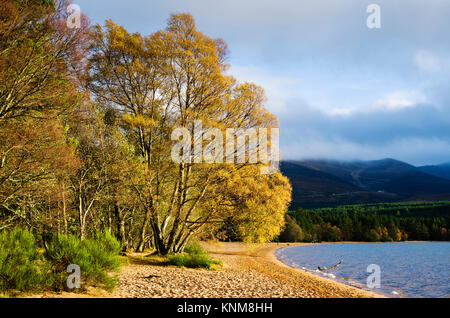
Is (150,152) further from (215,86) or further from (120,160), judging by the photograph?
(215,86)

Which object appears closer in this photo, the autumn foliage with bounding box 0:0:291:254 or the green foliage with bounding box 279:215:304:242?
the autumn foliage with bounding box 0:0:291:254

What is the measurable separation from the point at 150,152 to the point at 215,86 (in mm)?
6747

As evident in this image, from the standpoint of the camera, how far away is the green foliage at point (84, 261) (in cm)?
969

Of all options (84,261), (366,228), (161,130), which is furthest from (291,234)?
(84,261)

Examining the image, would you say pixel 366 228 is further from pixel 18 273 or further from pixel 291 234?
pixel 18 273

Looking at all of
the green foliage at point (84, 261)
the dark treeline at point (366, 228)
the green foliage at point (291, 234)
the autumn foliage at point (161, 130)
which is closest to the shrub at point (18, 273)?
the green foliage at point (84, 261)

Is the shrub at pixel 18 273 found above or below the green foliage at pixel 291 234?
above

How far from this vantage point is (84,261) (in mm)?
9758

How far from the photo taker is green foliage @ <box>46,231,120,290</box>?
9.69 m

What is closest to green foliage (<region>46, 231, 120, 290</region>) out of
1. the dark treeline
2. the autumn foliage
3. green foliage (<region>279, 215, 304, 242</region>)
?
the autumn foliage

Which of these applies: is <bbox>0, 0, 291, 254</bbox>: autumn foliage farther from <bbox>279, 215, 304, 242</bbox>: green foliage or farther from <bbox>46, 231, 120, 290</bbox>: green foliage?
<bbox>279, 215, 304, 242</bbox>: green foliage

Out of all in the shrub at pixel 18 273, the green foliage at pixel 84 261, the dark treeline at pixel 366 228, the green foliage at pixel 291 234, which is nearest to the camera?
the shrub at pixel 18 273

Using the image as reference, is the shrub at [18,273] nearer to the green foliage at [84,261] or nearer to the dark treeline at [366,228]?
the green foliage at [84,261]

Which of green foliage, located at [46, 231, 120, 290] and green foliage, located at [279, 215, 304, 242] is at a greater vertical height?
green foliage, located at [46, 231, 120, 290]
